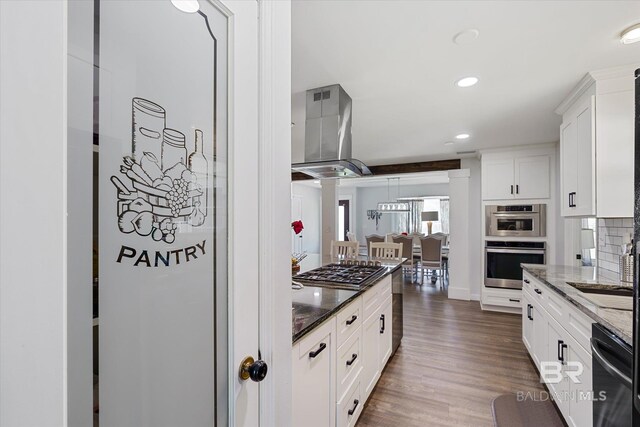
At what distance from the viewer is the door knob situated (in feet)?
2.72

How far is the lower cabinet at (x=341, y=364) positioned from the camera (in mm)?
1308

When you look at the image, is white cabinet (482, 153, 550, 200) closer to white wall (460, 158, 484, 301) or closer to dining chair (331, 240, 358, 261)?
white wall (460, 158, 484, 301)

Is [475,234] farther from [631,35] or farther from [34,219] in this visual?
[34,219]

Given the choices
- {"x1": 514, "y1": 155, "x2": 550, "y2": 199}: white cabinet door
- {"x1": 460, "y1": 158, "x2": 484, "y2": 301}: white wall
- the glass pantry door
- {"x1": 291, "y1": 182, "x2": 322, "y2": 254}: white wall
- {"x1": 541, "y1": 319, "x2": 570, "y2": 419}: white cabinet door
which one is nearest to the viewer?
→ the glass pantry door

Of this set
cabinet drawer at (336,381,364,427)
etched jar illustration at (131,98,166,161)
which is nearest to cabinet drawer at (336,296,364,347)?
cabinet drawer at (336,381,364,427)

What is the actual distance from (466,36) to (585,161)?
1547mm

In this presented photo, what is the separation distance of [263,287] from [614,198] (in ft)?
8.93

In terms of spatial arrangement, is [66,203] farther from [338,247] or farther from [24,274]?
[338,247]

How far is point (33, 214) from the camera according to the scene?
1.42 ft

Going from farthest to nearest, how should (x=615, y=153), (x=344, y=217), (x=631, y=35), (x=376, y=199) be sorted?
(x=344, y=217)
(x=376, y=199)
(x=615, y=153)
(x=631, y=35)

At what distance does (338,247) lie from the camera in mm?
4316

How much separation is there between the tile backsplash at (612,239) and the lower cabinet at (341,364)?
2033 mm

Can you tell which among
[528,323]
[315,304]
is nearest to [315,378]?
[315,304]

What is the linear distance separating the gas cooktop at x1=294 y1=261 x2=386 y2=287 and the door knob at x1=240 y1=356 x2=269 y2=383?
132cm
